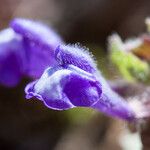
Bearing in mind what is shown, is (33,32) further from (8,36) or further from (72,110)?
(72,110)

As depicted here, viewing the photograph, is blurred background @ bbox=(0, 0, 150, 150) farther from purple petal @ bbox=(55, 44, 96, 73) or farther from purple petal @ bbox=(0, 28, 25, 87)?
purple petal @ bbox=(55, 44, 96, 73)

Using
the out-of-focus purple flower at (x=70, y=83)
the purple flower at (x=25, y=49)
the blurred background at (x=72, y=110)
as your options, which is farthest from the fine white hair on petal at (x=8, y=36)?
the blurred background at (x=72, y=110)

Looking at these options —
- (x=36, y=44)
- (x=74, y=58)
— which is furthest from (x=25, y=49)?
(x=74, y=58)

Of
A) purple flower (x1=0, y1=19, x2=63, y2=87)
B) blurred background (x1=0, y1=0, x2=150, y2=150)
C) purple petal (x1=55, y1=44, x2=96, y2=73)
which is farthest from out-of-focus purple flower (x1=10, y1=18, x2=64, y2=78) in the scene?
blurred background (x1=0, y1=0, x2=150, y2=150)

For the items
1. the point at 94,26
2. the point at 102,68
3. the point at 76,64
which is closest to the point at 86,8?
the point at 94,26

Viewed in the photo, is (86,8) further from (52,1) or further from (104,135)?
(104,135)

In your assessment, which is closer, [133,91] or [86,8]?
[133,91]

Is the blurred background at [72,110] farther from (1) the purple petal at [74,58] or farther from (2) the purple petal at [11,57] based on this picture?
(1) the purple petal at [74,58]
